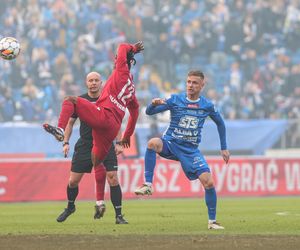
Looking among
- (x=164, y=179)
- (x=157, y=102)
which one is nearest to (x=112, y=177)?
(x=157, y=102)

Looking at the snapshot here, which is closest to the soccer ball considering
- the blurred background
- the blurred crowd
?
the blurred background

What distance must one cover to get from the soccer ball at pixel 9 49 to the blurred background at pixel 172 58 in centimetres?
1361

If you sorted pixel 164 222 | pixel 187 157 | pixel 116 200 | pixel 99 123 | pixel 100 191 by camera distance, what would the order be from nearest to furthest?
pixel 99 123
pixel 187 157
pixel 116 200
pixel 100 191
pixel 164 222

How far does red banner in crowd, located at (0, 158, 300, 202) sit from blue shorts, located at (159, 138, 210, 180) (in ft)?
37.7

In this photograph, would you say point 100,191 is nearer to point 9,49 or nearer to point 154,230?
point 154,230

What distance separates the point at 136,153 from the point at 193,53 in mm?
7154

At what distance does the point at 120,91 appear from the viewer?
11891 millimetres

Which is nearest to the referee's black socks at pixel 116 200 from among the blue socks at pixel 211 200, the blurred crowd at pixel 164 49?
the blue socks at pixel 211 200

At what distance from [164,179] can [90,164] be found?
10.8 m

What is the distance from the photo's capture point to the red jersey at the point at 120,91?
11730 mm

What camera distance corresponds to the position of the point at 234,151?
1091 inches

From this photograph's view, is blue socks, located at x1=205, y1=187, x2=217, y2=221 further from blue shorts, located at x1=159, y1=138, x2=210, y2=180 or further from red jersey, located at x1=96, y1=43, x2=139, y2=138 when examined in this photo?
red jersey, located at x1=96, y1=43, x2=139, y2=138

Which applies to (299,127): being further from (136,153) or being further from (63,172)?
(63,172)

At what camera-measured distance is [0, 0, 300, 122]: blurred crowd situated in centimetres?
2975
